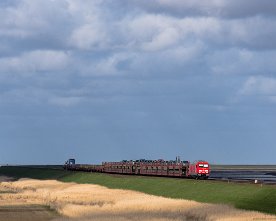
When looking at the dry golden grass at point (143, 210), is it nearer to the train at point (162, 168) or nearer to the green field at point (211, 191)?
the green field at point (211, 191)

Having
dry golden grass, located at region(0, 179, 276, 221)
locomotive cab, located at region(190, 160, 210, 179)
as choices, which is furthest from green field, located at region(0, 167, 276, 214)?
locomotive cab, located at region(190, 160, 210, 179)

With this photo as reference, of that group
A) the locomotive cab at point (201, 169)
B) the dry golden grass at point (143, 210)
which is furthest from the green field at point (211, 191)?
the locomotive cab at point (201, 169)

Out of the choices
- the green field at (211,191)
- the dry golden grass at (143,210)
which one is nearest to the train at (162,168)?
the green field at (211,191)

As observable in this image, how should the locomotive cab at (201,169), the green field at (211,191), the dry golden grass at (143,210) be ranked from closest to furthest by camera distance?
the dry golden grass at (143,210), the green field at (211,191), the locomotive cab at (201,169)

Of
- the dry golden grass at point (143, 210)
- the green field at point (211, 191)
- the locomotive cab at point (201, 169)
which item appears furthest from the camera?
the locomotive cab at point (201, 169)

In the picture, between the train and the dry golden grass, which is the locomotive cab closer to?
the train

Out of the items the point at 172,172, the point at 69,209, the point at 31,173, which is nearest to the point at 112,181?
the point at 172,172

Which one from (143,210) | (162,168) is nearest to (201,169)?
(162,168)

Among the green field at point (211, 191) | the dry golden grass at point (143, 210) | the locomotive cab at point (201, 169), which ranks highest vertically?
the locomotive cab at point (201, 169)

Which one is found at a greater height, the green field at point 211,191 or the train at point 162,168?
the train at point 162,168

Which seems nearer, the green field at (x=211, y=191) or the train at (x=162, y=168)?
the green field at (x=211, y=191)

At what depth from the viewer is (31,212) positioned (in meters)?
66.6

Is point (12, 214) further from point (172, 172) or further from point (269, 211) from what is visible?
point (172, 172)

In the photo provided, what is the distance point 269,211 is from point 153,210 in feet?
40.4
